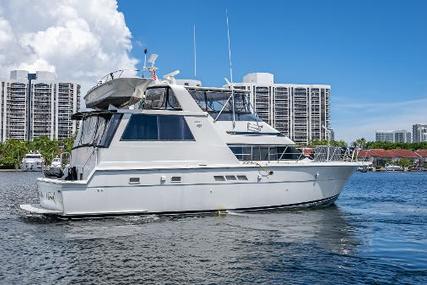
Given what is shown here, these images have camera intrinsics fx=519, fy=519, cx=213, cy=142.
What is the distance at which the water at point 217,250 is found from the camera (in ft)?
39.3

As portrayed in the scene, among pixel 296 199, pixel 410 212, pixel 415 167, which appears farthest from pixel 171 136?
pixel 415 167

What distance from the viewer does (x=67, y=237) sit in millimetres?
16750

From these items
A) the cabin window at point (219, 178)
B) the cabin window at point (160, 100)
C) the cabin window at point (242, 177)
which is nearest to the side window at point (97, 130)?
the cabin window at point (160, 100)

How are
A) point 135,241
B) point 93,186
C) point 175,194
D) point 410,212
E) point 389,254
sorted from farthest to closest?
1. point 410,212
2. point 175,194
3. point 93,186
4. point 135,241
5. point 389,254

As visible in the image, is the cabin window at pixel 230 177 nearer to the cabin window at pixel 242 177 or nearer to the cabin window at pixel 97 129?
the cabin window at pixel 242 177

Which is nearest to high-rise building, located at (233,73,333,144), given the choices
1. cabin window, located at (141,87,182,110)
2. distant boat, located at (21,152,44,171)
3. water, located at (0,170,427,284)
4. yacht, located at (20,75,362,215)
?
distant boat, located at (21,152,44,171)

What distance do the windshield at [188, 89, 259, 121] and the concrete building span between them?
12842 cm

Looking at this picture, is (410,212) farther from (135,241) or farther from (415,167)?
(415,167)

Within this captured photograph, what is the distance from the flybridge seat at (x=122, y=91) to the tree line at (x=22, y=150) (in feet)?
325

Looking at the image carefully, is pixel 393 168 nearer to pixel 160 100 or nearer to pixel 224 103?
pixel 224 103

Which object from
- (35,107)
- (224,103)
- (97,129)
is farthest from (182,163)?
(35,107)

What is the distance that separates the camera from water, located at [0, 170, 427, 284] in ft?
39.3

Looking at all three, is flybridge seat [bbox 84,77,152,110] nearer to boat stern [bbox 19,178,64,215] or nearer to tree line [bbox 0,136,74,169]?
boat stern [bbox 19,178,64,215]

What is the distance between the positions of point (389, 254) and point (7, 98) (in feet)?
485
